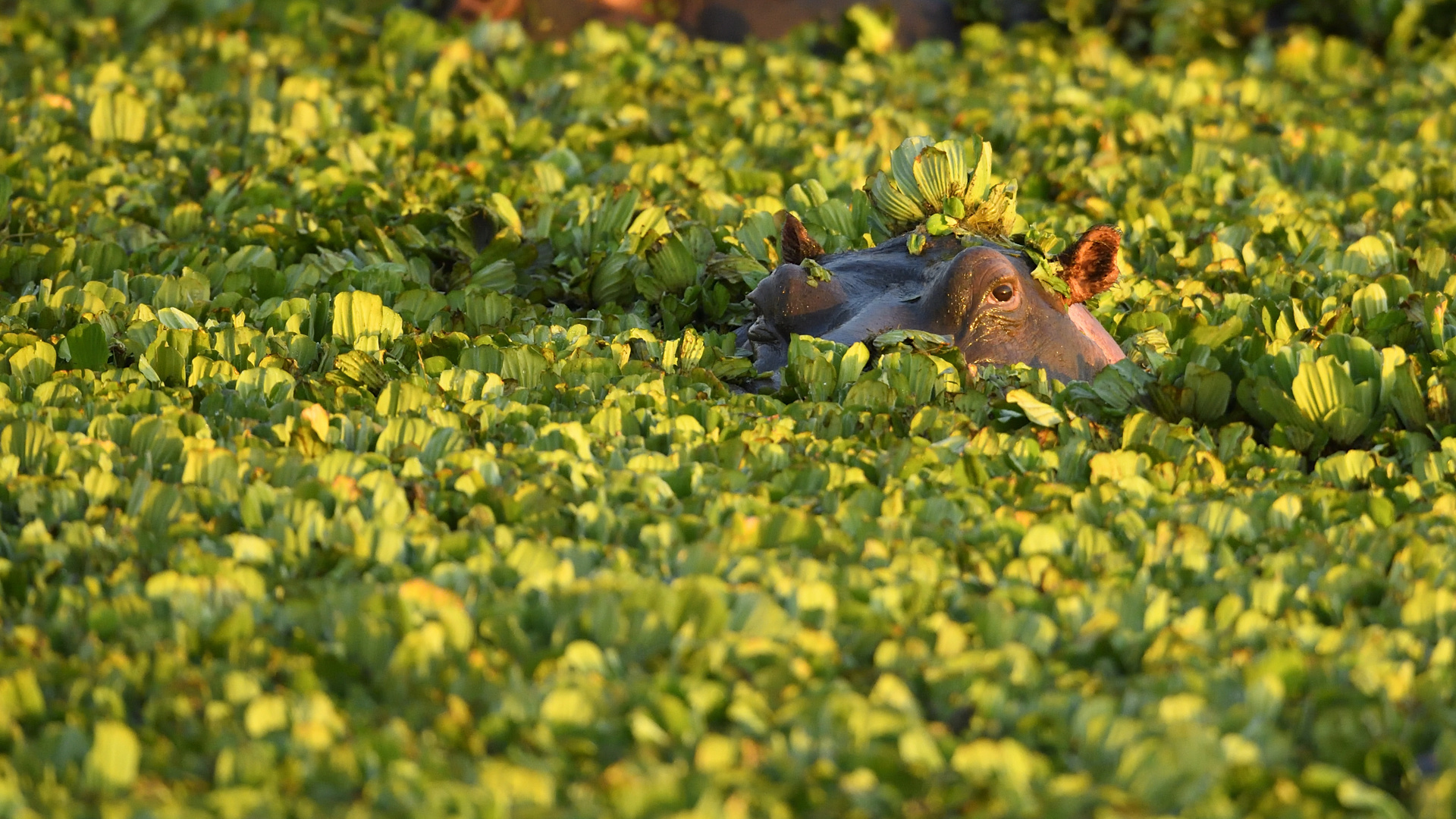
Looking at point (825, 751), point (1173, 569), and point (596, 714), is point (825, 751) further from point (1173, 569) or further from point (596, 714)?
point (1173, 569)

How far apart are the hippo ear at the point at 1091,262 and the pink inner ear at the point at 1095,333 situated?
0.05 meters

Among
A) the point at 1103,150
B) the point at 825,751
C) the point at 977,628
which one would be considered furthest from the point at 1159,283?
the point at 825,751

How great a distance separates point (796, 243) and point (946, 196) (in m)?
0.51

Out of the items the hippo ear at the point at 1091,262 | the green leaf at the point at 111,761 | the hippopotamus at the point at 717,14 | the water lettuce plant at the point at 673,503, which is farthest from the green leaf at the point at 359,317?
the hippopotamus at the point at 717,14

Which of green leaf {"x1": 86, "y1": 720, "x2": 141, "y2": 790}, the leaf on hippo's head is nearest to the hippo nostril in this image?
the leaf on hippo's head

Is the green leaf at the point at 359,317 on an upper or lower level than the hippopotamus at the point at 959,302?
lower

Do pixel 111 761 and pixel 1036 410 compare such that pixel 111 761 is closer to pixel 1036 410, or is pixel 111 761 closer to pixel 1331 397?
pixel 1036 410

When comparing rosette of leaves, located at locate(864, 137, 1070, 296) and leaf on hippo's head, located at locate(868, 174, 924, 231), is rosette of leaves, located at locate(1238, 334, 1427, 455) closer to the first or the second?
rosette of leaves, located at locate(864, 137, 1070, 296)

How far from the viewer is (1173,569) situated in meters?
3.17

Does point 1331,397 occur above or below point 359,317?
above

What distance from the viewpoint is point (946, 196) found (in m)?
5.13

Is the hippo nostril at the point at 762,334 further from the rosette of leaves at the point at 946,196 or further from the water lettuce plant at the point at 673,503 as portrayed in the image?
the rosette of leaves at the point at 946,196

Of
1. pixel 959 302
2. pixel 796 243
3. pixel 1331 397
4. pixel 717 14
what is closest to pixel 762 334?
pixel 796 243

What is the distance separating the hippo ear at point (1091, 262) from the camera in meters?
4.77
